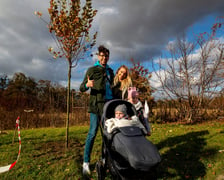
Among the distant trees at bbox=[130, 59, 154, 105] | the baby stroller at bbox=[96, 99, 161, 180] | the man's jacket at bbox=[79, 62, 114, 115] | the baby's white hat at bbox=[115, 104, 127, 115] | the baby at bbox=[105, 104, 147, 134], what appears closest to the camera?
the baby stroller at bbox=[96, 99, 161, 180]

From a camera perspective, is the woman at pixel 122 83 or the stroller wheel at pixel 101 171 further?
the woman at pixel 122 83

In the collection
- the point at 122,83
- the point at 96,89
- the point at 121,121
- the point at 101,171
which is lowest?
the point at 101,171

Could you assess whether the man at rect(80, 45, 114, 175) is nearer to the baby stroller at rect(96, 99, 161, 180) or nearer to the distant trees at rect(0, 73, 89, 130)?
the baby stroller at rect(96, 99, 161, 180)

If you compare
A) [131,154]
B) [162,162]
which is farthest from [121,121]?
[162,162]

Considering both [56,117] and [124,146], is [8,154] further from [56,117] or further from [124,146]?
[56,117]

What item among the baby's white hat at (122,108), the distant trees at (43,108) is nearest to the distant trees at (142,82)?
the distant trees at (43,108)

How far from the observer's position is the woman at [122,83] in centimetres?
311

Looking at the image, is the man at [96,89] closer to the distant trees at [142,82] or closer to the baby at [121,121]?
the baby at [121,121]

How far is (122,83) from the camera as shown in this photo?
312cm

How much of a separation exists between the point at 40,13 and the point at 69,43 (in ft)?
3.63

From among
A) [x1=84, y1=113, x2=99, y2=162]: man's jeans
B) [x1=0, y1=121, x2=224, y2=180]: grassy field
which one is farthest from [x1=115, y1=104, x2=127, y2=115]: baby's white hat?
[x1=0, y1=121, x2=224, y2=180]: grassy field

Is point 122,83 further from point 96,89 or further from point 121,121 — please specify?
point 121,121

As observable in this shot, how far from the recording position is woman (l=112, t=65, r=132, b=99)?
3.11 m

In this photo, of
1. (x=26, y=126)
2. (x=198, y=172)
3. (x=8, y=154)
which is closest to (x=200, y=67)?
(x=198, y=172)
